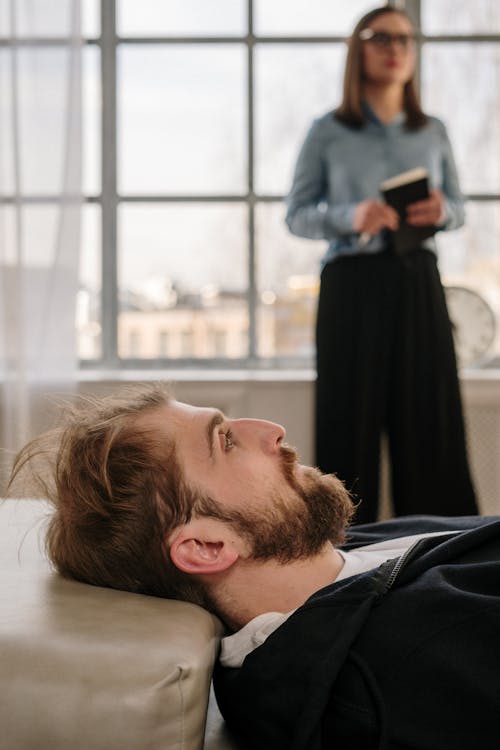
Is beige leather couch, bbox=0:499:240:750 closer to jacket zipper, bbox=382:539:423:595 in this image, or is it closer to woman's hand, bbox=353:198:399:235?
jacket zipper, bbox=382:539:423:595

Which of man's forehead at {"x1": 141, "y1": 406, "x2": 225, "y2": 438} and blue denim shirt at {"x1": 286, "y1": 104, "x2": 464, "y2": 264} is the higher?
blue denim shirt at {"x1": 286, "y1": 104, "x2": 464, "y2": 264}

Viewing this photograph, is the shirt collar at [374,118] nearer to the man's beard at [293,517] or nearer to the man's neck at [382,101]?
the man's neck at [382,101]

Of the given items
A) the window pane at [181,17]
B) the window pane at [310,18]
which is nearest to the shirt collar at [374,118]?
the window pane at [310,18]

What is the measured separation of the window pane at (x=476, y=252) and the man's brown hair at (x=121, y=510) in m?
2.91

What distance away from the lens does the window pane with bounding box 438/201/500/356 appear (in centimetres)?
402

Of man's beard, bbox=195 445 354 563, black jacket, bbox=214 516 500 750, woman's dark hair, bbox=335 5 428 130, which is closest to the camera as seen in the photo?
black jacket, bbox=214 516 500 750

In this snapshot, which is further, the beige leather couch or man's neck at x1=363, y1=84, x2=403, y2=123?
man's neck at x1=363, y1=84, x2=403, y2=123

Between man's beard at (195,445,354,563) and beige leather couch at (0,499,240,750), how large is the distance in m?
0.22

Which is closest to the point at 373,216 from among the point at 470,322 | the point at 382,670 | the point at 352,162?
the point at 352,162

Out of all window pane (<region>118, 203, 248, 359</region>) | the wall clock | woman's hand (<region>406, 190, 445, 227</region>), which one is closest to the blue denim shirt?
woman's hand (<region>406, 190, 445, 227</region>)

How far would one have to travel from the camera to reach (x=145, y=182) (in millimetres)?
4051

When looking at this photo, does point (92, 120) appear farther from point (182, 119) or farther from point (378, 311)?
point (378, 311)

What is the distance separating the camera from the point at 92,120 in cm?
402

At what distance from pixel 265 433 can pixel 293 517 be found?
12 cm
